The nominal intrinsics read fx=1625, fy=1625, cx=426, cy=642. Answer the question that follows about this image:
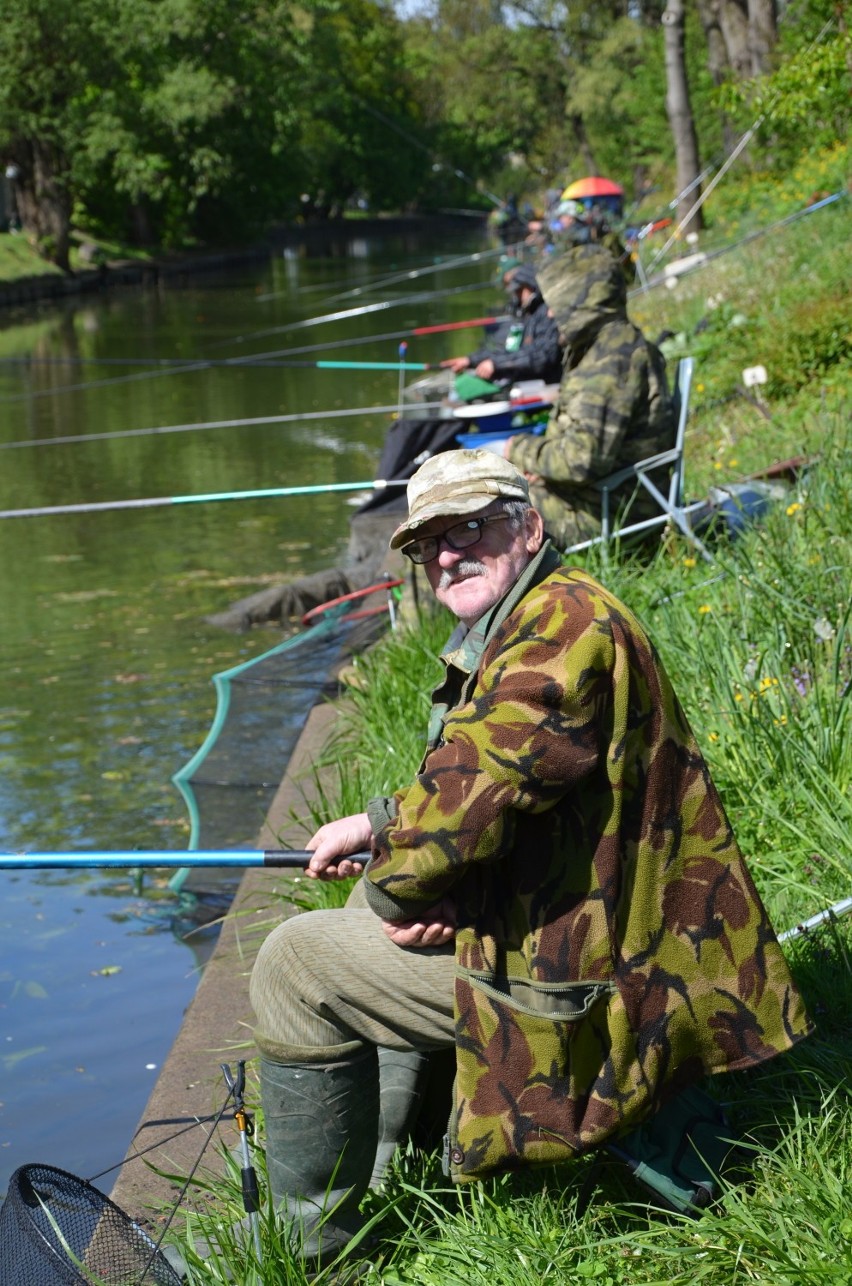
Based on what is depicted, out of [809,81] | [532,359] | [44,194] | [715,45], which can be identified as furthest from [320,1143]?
[44,194]

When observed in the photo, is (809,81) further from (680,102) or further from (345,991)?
(680,102)

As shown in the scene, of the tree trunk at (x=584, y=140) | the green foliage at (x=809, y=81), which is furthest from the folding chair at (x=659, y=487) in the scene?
the tree trunk at (x=584, y=140)

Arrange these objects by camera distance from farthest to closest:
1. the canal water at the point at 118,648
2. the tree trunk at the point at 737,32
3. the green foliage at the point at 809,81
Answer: the tree trunk at the point at 737,32 → the green foliage at the point at 809,81 → the canal water at the point at 118,648

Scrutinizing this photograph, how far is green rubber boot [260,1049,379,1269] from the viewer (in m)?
2.58

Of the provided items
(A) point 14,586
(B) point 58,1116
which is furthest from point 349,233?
(B) point 58,1116

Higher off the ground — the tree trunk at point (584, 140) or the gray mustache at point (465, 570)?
the tree trunk at point (584, 140)

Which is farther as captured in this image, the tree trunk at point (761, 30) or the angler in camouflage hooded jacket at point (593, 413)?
the tree trunk at point (761, 30)

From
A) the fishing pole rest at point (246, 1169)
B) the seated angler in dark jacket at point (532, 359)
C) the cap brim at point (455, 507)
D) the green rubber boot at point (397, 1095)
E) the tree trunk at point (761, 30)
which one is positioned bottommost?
the green rubber boot at point (397, 1095)

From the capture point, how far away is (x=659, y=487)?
6.46m

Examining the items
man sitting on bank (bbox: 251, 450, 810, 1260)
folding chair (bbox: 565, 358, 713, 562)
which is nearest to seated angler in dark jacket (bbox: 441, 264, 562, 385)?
folding chair (bbox: 565, 358, 713, 562)

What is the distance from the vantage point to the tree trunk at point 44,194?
43781mm

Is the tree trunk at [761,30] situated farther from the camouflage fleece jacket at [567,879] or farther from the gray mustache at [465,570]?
the camouflage fleece jacket at [567,879]

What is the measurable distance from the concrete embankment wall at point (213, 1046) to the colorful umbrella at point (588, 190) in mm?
11850

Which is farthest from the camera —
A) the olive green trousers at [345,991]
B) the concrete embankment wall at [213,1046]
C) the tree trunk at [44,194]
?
the tree trunk at [44,194]
